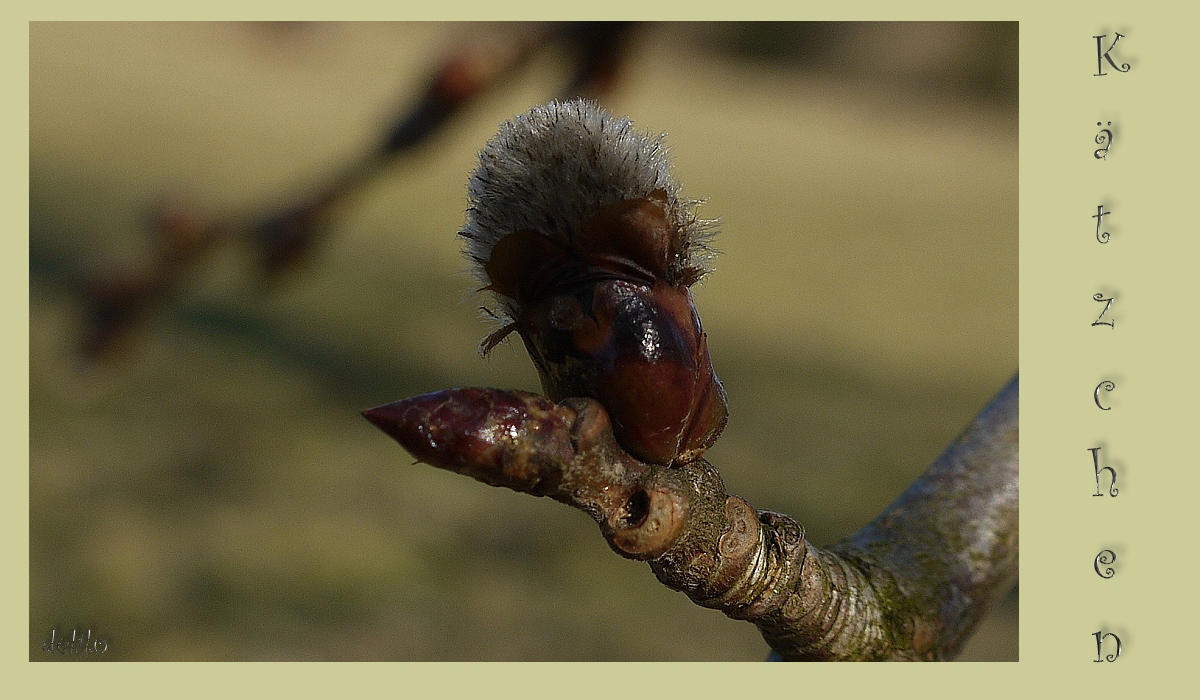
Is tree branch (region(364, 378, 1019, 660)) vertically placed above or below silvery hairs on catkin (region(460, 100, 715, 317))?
below

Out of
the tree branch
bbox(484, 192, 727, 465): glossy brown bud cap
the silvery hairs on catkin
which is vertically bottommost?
the tree branch

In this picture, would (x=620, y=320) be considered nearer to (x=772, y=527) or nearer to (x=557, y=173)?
(x=557, y=173)

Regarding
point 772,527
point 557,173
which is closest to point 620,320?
point 557,173

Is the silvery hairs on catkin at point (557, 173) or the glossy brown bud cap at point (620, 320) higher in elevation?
the silvery hairs on catkin at point (557, 173)

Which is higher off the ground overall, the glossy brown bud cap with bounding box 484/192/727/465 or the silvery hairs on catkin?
the silvery hairs on catkin

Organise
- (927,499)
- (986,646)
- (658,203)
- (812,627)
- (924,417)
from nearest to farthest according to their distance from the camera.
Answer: (658,203) < (812,627) < (927,499) < (986,646) < (924,417)
